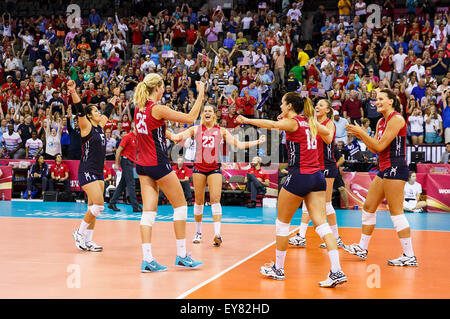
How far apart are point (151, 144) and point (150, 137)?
0.09 m

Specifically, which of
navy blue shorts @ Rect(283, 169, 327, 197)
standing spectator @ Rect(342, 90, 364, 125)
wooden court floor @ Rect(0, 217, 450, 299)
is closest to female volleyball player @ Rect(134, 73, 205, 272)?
wooden court floor @ Rect(0, 217, 450, 299)

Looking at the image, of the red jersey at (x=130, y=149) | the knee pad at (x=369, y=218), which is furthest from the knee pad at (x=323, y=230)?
the red jersey at (x=130, y=149)

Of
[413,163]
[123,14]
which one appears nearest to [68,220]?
[413,163]

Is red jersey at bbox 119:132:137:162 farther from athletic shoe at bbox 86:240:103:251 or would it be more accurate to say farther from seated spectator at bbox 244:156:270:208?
athletic shoe at bbox 86:240:103:251

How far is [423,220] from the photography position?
13758mm

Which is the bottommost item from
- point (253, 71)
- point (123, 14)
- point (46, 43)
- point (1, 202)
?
point (1, 202)

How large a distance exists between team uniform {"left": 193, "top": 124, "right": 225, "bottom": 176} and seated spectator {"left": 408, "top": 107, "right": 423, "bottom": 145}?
32.8 feet

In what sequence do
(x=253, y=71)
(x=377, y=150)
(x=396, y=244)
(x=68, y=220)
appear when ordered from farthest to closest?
(x=253, y=71) < (x=68, y=220) < (x=396, y=244) < (x=377, y=150)

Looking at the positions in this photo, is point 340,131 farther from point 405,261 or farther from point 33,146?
point 33,146

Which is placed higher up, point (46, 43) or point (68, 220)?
point (46, 43)

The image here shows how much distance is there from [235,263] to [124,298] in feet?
8.04

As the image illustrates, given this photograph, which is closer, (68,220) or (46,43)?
(68,220)
